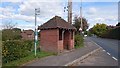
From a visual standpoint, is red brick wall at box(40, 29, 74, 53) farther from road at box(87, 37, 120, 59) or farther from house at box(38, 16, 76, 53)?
road at box(87, 37, 120, 59)

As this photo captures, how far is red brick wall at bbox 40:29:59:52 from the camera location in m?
21.0

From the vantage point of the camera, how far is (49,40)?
21375 millimetres

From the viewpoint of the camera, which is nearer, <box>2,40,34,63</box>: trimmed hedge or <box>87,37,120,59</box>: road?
<box>2,40,34,63</box>: trimmed hedge

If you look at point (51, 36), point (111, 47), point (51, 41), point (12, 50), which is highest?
point (51, 36)

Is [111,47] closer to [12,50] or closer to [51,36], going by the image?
[51,36]

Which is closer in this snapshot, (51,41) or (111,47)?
(51,41)

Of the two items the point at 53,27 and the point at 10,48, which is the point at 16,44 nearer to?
the point at 10,48

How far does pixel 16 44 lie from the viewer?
46.3 feet

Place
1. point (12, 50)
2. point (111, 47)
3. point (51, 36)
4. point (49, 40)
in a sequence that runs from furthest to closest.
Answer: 1. point (111, 47)
2. point (49, 40)
3. point (51, 36)
4. point (12, 50)

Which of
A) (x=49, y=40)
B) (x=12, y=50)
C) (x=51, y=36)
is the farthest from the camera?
(x=49, y=40)

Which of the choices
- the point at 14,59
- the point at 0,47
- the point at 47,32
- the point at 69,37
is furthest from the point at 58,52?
the point at 0,47

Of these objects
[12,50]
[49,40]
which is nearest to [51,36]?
[49,40]

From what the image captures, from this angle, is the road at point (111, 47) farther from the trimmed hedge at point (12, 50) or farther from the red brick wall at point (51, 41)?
the trimmed hedge at point (12, 50)

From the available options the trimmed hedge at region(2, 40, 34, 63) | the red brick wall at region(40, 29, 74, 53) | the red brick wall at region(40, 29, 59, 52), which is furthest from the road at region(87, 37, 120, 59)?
the trimmed hedge at region(2, 40, 34, 63)
